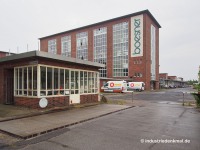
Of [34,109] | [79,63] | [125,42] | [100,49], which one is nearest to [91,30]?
[100,49]

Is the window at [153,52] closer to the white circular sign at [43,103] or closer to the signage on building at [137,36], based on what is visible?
the signage on building at [137,36]

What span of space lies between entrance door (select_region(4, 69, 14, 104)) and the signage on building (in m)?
41.1

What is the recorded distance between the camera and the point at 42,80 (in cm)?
1241

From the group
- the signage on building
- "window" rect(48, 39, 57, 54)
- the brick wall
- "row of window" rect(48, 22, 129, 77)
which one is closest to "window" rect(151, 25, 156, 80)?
the signage on building

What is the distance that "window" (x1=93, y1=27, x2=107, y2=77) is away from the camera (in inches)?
2295

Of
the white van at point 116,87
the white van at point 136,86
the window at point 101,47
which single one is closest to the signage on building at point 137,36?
the window at point 101,47

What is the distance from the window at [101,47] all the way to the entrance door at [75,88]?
1684 inches

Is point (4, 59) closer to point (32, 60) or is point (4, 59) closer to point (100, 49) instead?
point (32, 60)

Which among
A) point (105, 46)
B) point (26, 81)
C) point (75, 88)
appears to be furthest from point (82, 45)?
point (26, 81)

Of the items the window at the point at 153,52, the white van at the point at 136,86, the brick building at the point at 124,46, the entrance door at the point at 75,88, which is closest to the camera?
the entrance door at the point at 75,88

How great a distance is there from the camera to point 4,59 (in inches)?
545

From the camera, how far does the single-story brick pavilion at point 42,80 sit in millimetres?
12234

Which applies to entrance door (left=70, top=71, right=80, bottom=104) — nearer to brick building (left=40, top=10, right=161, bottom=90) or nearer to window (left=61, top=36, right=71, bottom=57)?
brick building (left=40, top=10, right=161, bottom=90)

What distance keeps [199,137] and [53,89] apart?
9.76m
